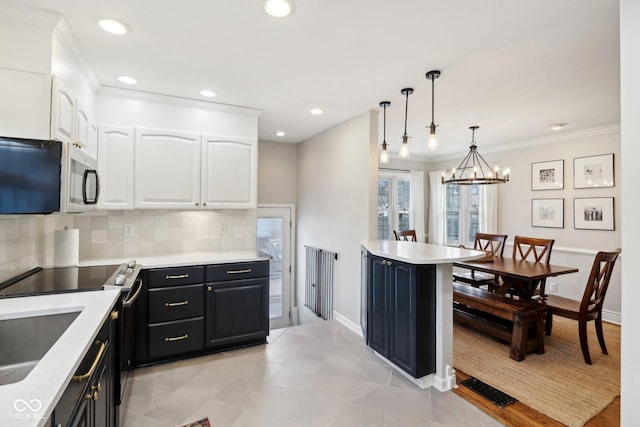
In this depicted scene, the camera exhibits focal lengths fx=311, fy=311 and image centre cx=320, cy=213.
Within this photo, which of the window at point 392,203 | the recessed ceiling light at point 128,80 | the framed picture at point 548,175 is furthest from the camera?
the window at point 392,203

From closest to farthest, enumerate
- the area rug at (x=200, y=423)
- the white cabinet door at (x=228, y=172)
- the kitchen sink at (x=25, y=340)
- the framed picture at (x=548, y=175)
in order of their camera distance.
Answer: the kitchen sink at (x=25, y=340), the area rug at (x=200, y=423), the white cabinet door at (x=228, y=172), the framed picture at (x=548, y=175)

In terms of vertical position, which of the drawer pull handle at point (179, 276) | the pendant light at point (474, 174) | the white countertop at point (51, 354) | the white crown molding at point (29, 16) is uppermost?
the white crown molding at point (29, 16)

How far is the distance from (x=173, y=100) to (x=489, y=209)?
5.02 metres

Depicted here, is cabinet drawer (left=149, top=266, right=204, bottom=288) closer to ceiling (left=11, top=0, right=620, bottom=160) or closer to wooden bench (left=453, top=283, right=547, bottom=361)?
ceiling (left=11, top=0, right=620, bottom=160)

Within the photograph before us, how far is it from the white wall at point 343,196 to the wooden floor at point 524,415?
1488 mm

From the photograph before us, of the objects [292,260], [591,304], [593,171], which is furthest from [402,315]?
[593,171]

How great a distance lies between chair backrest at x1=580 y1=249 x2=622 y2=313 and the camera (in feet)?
9.00

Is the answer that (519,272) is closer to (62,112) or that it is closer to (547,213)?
(547,213)

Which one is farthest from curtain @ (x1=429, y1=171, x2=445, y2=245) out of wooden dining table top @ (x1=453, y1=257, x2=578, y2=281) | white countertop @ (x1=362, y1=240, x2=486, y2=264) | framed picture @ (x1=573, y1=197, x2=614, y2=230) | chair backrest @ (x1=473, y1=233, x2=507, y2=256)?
white countertop @ (x1=362, y1=240, x2=486, y2=264)

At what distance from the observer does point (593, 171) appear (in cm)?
417

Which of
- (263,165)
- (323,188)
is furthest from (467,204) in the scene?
(263,165)

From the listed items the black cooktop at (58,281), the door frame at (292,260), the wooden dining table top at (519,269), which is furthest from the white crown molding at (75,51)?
the wooden dining table top at (519,269)

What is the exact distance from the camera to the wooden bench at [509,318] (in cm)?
291

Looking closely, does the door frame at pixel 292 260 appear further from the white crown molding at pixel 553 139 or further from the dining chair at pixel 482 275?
the white crown molding at pixel 553 139
